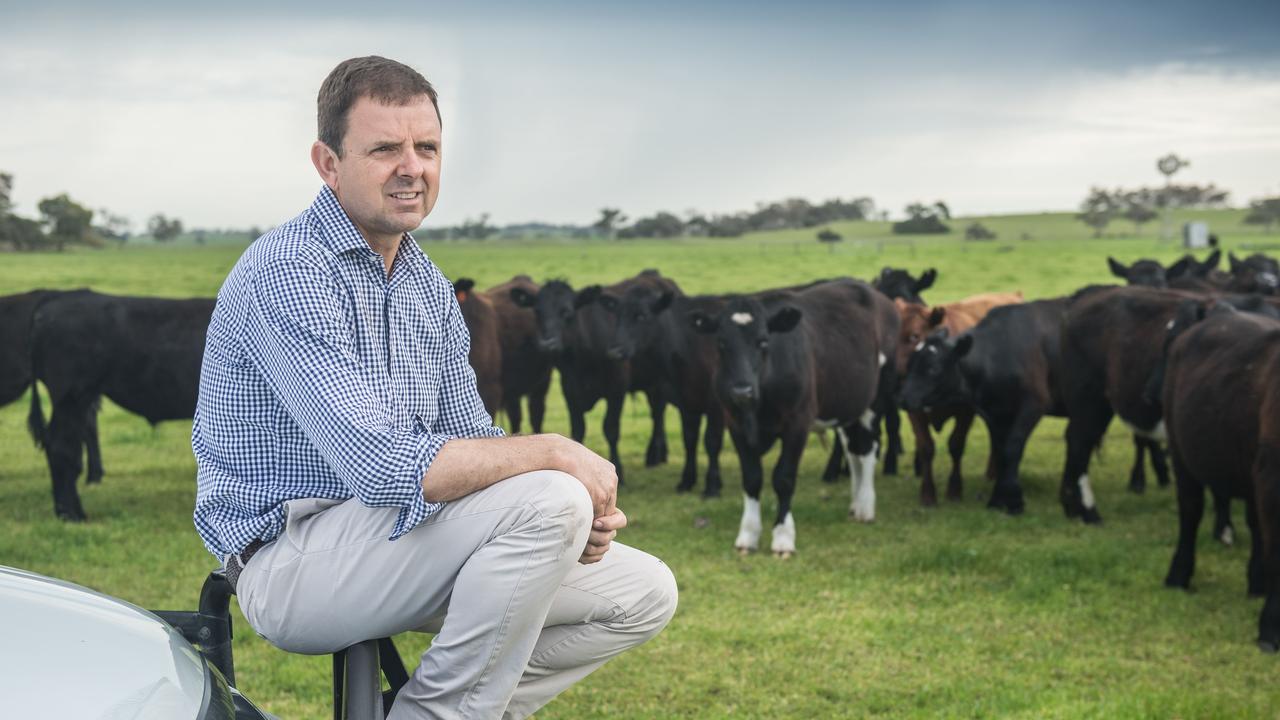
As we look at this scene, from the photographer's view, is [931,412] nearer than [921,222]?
Yes

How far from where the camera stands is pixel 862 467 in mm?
9211

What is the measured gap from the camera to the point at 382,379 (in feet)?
9.61

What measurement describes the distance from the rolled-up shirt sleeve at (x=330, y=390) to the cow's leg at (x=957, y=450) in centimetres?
779

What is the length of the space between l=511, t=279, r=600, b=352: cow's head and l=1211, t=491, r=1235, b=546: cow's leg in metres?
5.86

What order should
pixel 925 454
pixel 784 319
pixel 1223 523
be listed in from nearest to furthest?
pixel 1223 523, pixel 784 319, pixel 925 454

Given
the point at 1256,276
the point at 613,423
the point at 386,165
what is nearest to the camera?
the point at 386,165

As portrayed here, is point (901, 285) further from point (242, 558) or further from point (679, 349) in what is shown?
point (242, 558)

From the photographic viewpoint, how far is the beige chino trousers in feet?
8.50

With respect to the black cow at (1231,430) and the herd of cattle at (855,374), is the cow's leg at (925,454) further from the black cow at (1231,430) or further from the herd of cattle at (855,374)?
the black cow at (1231,430)

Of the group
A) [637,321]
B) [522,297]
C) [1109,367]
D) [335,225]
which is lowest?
[1109,367]

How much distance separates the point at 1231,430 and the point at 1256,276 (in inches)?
303

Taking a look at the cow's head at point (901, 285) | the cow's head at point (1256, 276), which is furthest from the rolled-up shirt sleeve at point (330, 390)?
the cow's head at point (1256, 276)

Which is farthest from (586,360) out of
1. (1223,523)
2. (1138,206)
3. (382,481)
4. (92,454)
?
(1138,206)

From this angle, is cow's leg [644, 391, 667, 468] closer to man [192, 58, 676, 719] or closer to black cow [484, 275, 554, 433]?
black cow [484, 275, 554, 433]
